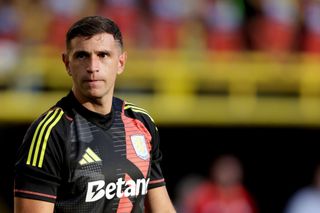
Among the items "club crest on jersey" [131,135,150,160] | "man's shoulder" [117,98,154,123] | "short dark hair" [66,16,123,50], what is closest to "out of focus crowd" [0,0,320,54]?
"man's shoulder" [117,98,154,123]

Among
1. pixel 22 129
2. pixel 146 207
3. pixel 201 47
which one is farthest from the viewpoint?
pixel 22 129

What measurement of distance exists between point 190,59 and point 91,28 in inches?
340

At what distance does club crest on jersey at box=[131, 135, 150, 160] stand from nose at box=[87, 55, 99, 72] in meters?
0.48

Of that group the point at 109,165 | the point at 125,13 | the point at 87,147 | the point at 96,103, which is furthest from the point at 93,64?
the point at 125,13

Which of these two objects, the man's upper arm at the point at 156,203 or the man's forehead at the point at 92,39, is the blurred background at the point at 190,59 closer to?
the man's upper arm at the point at 156,203

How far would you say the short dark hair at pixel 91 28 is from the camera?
4.77m

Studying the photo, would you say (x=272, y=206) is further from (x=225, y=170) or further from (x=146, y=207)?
(x=146, y=207)

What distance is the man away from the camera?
4.71 metres

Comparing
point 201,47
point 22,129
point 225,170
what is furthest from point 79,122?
point 22,129

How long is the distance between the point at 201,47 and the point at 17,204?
8.93 meters

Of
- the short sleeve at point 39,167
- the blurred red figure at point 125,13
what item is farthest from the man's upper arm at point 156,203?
the blurred red figure at point 125,13

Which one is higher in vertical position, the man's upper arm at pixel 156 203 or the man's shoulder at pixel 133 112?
the man's shoulder at pixel 133 112

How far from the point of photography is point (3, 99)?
12969 mm

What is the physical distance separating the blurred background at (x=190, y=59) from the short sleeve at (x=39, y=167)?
801 cm
